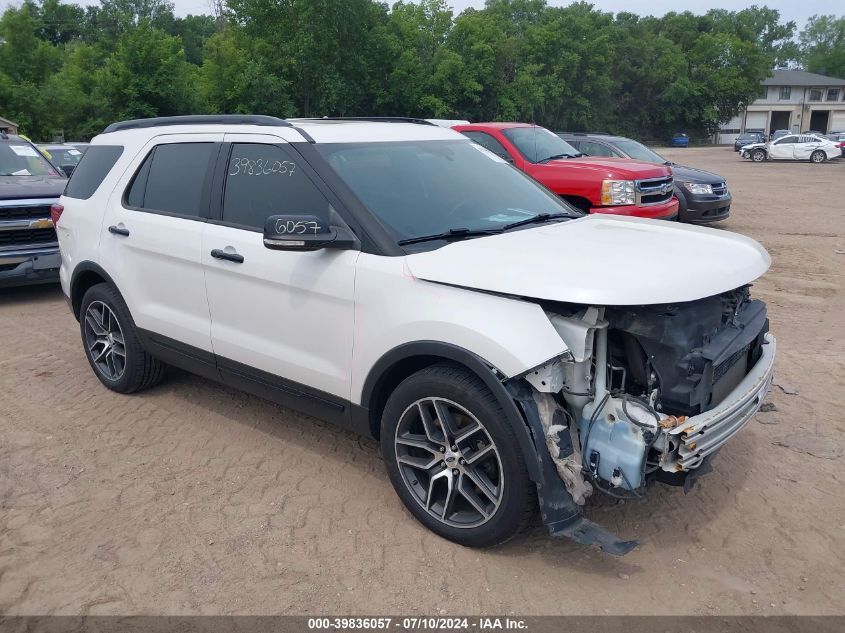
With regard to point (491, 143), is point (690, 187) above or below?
below

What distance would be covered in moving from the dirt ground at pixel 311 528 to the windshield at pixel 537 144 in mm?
5972

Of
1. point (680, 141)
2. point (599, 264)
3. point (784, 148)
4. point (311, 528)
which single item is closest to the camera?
point (599, 264)

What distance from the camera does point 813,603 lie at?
3059 millimetres

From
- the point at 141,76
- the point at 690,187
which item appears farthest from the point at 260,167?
the point at 141,76

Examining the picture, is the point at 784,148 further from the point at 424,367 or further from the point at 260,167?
the point at 424,367

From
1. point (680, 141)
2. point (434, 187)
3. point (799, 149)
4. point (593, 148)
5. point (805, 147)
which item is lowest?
point (680, 141)

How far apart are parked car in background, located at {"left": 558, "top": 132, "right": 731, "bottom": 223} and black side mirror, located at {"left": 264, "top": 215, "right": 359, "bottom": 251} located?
1010cm

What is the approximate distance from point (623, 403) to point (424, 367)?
94 cm

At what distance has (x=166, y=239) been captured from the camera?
4.58 metres

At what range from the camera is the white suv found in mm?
3072

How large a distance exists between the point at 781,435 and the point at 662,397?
2.05 m

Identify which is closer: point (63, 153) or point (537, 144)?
point (537, 144)

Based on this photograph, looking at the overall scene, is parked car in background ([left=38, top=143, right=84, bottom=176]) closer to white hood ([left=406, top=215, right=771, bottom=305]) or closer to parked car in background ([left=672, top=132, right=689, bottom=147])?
white hood ([left=406, top=215, right=771, bottom=305])

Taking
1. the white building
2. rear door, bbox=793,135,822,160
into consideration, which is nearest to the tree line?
the white building
